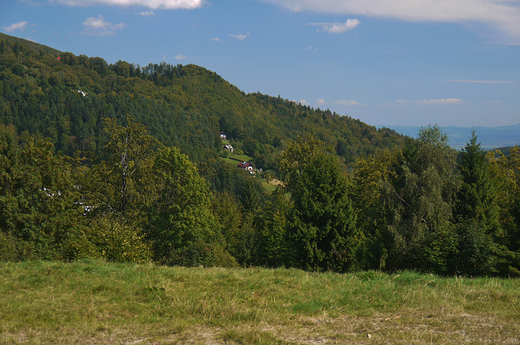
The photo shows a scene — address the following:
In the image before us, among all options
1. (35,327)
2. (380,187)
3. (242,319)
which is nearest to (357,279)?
(242,319)

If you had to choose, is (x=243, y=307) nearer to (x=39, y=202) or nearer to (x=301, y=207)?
(x=301, y=207)

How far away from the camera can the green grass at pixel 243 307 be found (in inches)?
274

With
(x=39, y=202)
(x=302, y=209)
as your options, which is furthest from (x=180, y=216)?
(x=302, y=209)

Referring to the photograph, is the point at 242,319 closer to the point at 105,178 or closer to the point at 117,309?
the point at 117,309

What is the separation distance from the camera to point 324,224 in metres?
25.8

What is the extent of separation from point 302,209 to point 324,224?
1942 mm

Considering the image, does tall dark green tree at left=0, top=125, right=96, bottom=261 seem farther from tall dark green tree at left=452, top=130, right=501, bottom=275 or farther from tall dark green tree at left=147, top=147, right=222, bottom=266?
tall dark green tree at left=452, top=130, right=501, bottom=275

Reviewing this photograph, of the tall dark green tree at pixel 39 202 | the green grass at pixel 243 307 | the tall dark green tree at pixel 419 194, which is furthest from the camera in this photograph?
the tall dark green tree at pixel 419 194

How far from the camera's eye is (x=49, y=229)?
80.3ft

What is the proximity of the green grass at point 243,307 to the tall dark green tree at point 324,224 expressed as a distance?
14032 mm

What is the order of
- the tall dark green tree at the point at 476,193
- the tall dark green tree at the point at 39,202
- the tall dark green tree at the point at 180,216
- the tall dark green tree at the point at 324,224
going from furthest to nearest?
the tall dark green tree at the point at 180,216 < the tall dark green tree at the point at 476,193 < the tall dark green tree at the point at 324,224 < the tall dark green tree at the point at 39,202

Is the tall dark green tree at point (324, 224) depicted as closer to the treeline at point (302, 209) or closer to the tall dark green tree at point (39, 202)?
the treeline at point (302, 209)

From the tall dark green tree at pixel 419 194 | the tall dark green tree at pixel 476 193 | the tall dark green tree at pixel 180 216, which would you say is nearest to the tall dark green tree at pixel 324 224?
the tall dark green tree at pixel 419 194

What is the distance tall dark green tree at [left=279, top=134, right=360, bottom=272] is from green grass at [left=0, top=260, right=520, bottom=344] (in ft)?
46.0
